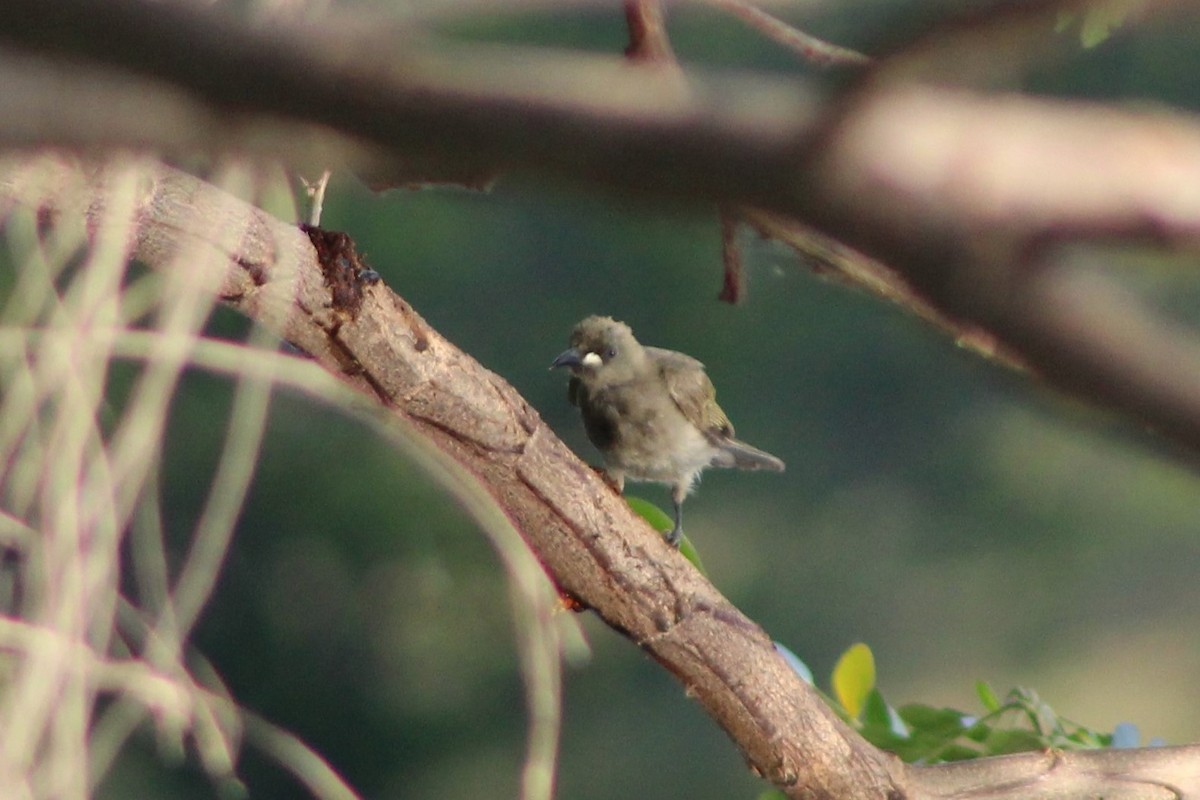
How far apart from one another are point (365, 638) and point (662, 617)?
264 cm

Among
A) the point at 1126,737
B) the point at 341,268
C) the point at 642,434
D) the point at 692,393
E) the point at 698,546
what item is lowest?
the point at 341,268

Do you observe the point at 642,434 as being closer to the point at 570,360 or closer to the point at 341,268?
the point at 570,360

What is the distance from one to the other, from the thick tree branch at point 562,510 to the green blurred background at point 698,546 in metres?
2.19

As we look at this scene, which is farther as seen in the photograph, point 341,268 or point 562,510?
point 562,510

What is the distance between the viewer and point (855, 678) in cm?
184

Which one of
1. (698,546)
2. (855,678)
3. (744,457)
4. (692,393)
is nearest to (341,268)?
(855,678)

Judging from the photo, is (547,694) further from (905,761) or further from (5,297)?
(5,297)

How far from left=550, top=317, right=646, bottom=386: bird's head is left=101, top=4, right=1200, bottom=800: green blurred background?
55.7 inches

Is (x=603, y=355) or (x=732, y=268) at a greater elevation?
(x=603, y=355)

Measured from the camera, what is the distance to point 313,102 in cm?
27

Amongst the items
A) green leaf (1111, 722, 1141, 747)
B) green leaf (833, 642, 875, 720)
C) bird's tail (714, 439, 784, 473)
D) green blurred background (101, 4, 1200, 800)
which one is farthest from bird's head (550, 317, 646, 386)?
green blurred background (101, 4, 1200, 800)

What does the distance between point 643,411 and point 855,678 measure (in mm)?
584

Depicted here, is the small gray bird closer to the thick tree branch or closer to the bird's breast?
the bird's breast

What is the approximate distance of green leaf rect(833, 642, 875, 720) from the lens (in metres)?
1.84
